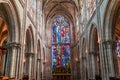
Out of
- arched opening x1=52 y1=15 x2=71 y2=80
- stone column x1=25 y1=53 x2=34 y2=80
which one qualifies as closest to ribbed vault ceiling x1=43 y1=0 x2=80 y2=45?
arched opening x1=52 y1=15 x2=71 y2=80

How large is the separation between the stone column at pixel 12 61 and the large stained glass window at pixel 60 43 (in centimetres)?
1723

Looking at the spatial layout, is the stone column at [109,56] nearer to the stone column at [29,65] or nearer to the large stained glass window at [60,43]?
the stone column at [29,65]

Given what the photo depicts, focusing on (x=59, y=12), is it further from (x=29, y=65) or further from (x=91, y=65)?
(x=29, y=65)

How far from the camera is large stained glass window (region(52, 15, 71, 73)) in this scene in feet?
104

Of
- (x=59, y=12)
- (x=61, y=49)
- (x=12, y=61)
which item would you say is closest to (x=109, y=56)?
(x=12, y=61)

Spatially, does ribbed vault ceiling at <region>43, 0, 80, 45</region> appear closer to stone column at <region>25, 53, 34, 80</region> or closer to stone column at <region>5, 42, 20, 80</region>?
stone column at <region>25, 53, 34, 80</region>

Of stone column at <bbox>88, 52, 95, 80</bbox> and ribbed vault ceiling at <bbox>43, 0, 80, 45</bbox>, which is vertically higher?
ribbed vault ceiling at <bbox>43, 0, 80, 45</bbox>

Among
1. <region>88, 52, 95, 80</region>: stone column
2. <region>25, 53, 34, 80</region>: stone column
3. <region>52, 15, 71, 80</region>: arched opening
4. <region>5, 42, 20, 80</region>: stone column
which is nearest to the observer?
<region>5, 42, 20, 80</region>: stone column

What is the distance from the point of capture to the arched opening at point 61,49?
3036 centimetres

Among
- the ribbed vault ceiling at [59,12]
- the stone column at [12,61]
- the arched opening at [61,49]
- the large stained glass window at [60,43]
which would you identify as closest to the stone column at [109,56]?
the stone column at [12,61]

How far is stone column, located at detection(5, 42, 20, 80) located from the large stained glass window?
17234 mm

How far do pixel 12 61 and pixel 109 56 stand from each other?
8.08 metres

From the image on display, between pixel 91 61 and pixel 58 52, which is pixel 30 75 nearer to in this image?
pixel 91 61

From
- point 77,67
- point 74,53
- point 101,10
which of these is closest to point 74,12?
point 74,53
